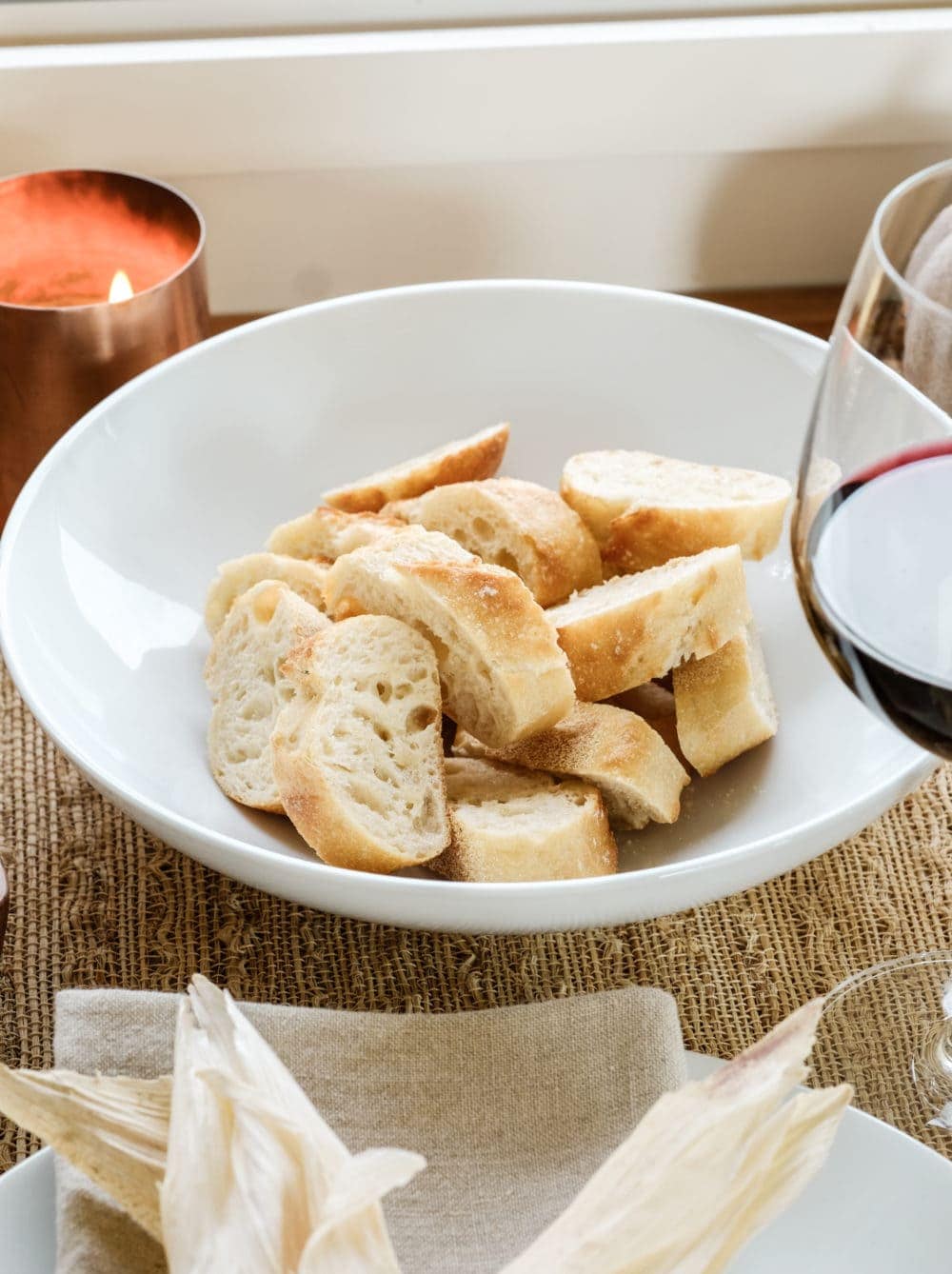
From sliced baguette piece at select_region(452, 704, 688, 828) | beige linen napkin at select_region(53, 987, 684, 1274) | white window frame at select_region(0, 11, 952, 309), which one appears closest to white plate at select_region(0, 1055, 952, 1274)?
beige linen napkin at select_region(53, 987, 684, 1274)

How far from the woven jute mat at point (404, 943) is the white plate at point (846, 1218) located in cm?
16

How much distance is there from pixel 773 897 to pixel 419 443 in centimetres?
54

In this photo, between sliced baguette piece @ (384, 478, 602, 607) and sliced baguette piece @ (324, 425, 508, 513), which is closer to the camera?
sliced baguette piece @ (384, 478, 602, 607)

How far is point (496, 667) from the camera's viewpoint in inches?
37.4

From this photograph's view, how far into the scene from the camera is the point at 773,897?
41.9 inches

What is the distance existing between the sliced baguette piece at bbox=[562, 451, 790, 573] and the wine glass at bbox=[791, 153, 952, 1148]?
29cm

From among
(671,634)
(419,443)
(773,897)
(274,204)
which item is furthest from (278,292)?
(773,897)

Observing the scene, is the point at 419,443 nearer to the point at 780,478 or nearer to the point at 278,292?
the point at 780,478

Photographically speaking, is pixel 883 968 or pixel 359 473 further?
pixel 359 473

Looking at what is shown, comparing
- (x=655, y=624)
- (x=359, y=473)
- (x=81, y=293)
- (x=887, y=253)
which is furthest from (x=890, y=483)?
(x=81, y=293)

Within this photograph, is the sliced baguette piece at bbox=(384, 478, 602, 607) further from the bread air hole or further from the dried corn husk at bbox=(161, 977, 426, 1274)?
the dried corn husk at bbox=(161, 977, 426, 1274)

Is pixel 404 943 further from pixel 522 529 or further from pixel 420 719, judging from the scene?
pixel 522 529

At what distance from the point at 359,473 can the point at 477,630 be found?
1.42ft

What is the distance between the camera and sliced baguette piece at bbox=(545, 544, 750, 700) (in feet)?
3.33
